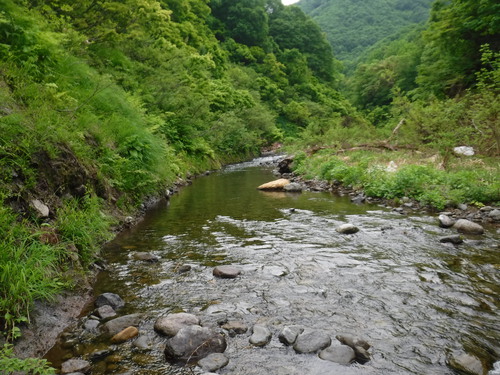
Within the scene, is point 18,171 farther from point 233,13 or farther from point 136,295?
point 233,13

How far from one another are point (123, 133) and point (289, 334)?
7678 millimetres

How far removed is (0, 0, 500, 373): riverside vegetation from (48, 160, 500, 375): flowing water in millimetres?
894

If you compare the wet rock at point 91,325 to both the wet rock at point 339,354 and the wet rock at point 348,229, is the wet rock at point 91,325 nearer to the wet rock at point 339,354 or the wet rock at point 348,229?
the wet rock at point 339,354

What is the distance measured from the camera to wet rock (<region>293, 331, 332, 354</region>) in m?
2.95

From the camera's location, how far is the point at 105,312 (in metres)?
3.56

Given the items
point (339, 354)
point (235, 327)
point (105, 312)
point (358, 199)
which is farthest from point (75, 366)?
point (358, 199)

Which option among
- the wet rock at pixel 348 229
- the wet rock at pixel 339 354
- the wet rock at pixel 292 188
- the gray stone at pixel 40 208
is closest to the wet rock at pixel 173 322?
the wet rock at pixel 339 354

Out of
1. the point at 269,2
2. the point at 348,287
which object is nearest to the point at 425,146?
the point at 348,287

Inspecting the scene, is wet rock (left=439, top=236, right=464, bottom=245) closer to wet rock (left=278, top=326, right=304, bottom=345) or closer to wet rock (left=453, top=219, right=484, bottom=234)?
wet rock (left=453, top=219, right=484, bottom=234)

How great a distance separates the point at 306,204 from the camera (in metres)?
9.84

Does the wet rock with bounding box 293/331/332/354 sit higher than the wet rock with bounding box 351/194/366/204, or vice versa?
the wet rock with bounding box 293/331/332/354

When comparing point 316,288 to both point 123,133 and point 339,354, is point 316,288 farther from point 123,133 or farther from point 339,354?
point 123,133

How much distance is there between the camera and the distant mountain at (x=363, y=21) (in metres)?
102

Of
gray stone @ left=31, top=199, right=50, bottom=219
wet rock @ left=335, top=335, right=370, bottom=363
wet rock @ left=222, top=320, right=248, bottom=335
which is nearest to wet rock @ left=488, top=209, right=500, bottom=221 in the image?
wet rock @ left=335, top=335, right=370, bottom=363
